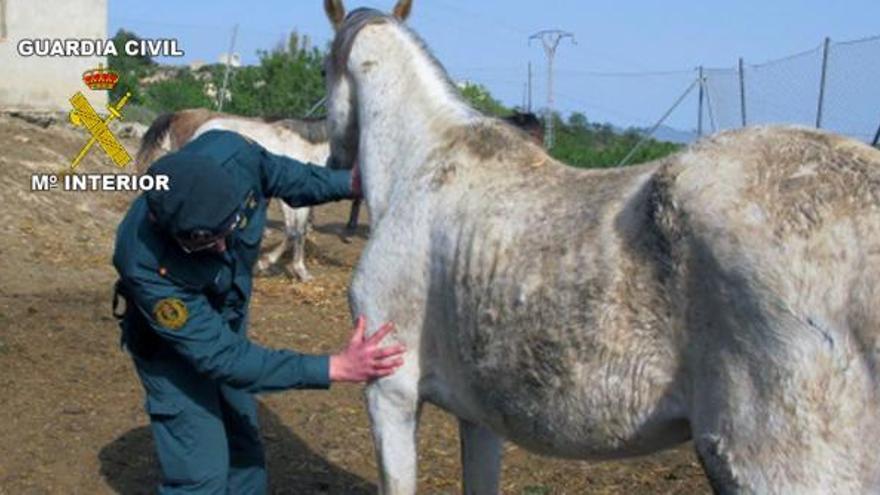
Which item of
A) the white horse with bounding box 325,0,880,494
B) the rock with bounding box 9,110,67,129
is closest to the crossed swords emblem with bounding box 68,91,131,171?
the rock with bounding box 9,110,67,129

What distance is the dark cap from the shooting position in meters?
3.39

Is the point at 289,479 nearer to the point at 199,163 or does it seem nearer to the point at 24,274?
the point at 199,163

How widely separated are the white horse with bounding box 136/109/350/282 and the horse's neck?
5998mm

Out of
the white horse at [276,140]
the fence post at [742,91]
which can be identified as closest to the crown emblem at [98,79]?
the white horse at [276,140]

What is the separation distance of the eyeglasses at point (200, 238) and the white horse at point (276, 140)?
6709mm

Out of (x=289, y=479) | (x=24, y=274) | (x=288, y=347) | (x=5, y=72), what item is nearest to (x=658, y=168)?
(x=289, y=479)

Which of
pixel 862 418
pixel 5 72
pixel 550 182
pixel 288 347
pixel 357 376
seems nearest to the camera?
pixel 862 418

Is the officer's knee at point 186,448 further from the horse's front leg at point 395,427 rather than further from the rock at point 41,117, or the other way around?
the rock at point 41,117

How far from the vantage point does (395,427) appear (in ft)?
12.4

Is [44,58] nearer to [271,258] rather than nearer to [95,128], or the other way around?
[95,128]

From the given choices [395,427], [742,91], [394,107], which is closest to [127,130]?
[742,91]

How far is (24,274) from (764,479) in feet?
28.8

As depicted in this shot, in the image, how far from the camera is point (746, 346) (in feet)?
8.55

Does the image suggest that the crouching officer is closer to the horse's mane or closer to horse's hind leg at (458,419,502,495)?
the horse's mane
